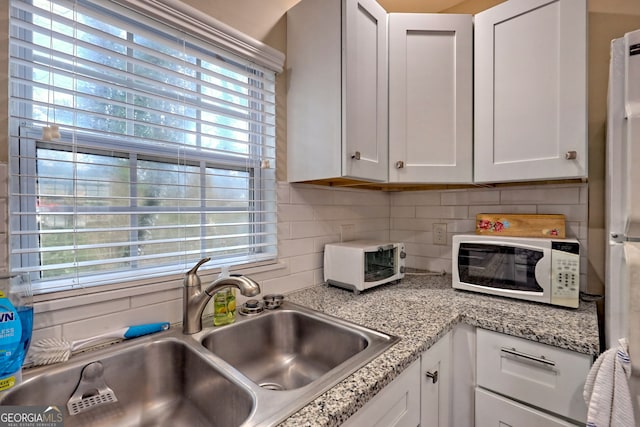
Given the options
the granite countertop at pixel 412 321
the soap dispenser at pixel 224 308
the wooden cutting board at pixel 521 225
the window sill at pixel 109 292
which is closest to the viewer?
the granite countertop at pixel 412 321

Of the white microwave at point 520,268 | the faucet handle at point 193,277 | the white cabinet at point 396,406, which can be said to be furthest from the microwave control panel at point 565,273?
the faucet handle at point 193,277

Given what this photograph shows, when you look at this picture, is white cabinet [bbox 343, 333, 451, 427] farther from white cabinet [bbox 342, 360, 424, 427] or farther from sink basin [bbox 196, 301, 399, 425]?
sink basin [bbox 196, 301, 399, 425]

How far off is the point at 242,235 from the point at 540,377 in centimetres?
120

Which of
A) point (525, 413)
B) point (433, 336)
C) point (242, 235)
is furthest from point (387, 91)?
point (525, 413)

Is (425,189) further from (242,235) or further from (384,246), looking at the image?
(242,235)

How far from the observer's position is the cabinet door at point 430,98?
1.43 metres

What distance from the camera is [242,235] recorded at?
1.28m

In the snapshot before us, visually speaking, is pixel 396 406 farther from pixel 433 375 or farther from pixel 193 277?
pixel 193 277

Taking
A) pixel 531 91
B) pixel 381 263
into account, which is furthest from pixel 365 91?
pixel 381 263

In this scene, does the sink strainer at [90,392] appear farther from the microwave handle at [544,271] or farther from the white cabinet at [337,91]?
the microwave handle at [544,271]

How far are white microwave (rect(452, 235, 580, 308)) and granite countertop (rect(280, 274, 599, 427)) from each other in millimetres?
50

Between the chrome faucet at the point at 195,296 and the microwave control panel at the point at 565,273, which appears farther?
the microwave control panel at the point at 565,273

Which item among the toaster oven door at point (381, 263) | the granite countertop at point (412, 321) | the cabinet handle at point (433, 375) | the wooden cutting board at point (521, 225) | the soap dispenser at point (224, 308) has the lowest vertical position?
the cabinet handle at point (433, 375)

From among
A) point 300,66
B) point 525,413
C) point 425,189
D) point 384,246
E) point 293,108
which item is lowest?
point 525,413
